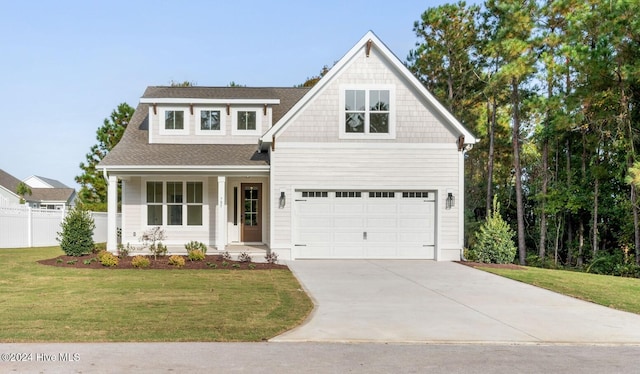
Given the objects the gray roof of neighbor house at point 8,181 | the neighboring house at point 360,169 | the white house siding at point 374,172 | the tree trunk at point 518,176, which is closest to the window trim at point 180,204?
the neighboring house at point 360,169

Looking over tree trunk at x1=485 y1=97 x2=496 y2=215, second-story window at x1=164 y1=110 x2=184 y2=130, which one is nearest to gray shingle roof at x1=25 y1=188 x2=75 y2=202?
second-story window at x1=164 y1=110 x2=184 y2=130

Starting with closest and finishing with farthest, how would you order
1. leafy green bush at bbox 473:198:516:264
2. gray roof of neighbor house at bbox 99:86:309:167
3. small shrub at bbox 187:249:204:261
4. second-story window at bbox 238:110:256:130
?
small shrub at bbox 187:249:204:261 → leafy green bush at bbox 473:198:516:264 → gray roof of neighbor house at bbox 99:86:309:167 → second-story window at bbox 238:110:256:130

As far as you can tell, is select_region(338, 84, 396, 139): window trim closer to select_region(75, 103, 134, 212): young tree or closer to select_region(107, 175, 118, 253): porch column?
select_region(107, 175, 118, 253): porch column

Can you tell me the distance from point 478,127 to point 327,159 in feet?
53.1

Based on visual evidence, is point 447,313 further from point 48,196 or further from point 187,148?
point 48,196

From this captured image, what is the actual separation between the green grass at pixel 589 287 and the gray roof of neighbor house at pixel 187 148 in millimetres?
8524

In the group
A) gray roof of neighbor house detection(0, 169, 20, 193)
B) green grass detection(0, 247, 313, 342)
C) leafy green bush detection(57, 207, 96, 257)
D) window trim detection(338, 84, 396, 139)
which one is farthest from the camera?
gray roof of neighbor house detection(0, 169, 20, 193)

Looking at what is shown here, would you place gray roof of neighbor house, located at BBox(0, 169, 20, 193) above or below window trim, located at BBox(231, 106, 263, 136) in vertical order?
below

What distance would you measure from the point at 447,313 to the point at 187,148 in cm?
1237

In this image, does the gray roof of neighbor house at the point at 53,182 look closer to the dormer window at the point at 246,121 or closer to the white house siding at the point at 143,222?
the white house siding at the point at 143,222

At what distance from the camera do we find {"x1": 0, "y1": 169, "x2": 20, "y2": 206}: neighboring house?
40825 mm

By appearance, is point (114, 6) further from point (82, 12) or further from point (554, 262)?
point (554, 262)

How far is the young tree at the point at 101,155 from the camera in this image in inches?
1073

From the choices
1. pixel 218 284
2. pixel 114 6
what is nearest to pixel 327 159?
pixel 218 284
